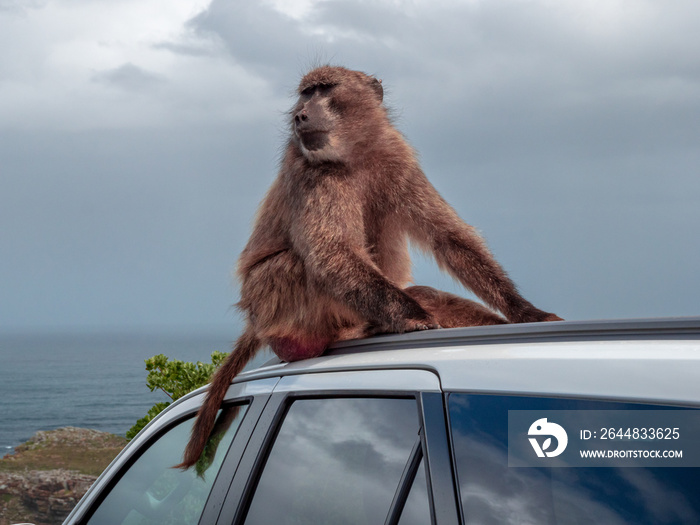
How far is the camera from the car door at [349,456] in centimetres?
155

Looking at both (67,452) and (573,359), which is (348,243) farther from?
(67,452)

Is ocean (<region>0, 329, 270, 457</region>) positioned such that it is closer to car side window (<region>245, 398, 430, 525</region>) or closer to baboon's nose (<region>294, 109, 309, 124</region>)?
baboon's nose (<region>294, 109, 309, 124</region>)

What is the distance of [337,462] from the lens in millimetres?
1897

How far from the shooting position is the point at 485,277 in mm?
3482

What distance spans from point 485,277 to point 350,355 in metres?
1.49

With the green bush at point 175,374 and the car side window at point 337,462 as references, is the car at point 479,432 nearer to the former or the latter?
the car side window at point 337,462

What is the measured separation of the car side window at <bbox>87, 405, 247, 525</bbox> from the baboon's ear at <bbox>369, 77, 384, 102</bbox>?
227cm

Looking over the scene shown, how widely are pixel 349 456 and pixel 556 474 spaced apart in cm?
65

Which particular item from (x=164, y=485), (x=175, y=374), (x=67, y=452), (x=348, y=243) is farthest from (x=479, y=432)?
(x=67, y=452)

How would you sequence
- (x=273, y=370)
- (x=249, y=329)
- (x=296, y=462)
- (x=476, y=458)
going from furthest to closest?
1. (x=249, y=329)
2. (x=273, y=370)
3. (x=296, y=462)
4. (x=476, y=458)

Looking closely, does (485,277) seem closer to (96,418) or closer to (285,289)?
(285,289)

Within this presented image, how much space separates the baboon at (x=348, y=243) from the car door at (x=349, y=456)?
1.95 feet

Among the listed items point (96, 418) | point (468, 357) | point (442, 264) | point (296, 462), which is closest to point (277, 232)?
point (442, 264)

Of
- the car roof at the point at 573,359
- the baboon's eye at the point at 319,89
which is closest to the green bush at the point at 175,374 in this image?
the baboon's eye at the point at 319,89
